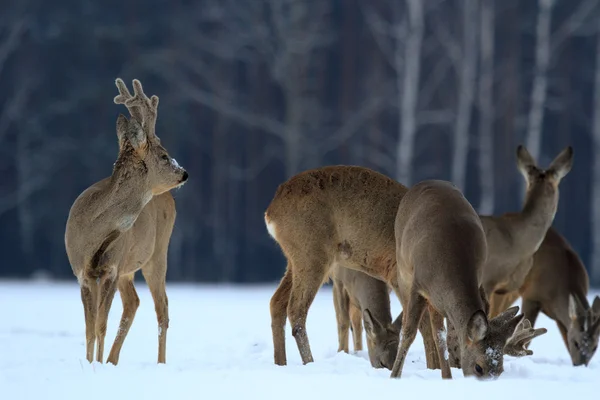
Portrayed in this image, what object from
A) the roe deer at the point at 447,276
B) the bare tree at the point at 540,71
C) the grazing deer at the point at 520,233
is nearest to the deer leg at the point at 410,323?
the roe deer at the point at 447,276

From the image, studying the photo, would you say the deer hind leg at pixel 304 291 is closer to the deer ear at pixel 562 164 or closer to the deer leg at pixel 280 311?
the deer leg at pixel 280 311

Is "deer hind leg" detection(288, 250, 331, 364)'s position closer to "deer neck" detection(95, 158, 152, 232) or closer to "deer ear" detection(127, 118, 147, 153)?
"deer neck" detection(95, 158, 152, 232)

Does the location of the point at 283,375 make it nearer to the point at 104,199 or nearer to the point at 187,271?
the point at 104,199

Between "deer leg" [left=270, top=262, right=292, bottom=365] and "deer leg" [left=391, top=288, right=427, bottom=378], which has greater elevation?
"deer leg" [left=391, top=288, right=427, bottom=378]

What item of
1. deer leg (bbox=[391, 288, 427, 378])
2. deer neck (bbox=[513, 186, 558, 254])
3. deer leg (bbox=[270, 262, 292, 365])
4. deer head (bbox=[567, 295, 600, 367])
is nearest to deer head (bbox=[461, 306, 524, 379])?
deer leg (bbox=[391, 288, 427, 378])

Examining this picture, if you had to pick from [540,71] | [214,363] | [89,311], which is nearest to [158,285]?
[214,363]

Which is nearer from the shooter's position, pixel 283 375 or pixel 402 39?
pixel 283 375

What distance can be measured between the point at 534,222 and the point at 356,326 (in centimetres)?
214

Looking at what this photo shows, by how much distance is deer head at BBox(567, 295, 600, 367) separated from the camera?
10012 millimetres

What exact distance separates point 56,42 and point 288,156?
6.02 meters

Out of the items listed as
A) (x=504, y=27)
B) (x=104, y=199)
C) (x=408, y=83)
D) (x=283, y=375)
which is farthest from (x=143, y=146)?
(x=504, y=27)

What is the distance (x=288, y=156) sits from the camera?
22000 millimetres

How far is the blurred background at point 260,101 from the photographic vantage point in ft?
74.1

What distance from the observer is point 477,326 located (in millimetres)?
5848
